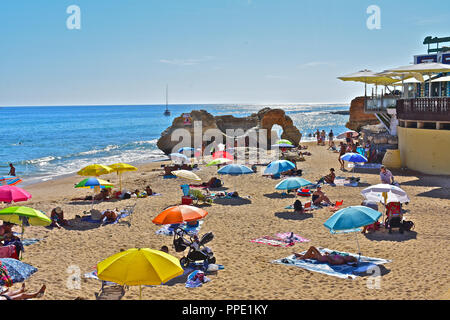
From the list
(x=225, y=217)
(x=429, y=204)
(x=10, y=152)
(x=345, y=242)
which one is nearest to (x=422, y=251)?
(x=345, y=242)

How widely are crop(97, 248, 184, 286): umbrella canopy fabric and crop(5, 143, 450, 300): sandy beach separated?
1474 millimetres

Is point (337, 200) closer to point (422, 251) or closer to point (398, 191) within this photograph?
point (398, 191)

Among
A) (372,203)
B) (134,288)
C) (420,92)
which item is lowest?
(134,288)

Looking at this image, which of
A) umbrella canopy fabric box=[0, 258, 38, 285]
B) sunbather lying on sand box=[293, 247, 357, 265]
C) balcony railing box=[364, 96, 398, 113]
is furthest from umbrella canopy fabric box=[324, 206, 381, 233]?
balcony railing box=[364, 96, 398, 113]

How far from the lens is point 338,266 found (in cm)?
944

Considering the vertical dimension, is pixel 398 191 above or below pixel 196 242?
above

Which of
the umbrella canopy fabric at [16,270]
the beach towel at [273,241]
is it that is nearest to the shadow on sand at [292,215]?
the beach towel at [273,241]

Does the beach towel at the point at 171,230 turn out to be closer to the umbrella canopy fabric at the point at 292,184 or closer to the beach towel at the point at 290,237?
the beach towel at the point at 290,237

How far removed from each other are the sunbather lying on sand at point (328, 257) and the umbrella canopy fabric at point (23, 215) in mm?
6345

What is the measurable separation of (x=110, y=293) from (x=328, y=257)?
4.59m

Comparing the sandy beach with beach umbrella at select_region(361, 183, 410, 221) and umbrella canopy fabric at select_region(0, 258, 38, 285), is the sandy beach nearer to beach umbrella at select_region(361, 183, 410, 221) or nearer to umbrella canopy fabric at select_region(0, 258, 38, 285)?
umbrella canopy fabric at select_region(0, 258, 38, 285)

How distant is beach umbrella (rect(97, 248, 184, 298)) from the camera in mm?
6676

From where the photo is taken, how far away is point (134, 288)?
28.6 feet

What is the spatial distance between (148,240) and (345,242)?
5.14 metres
